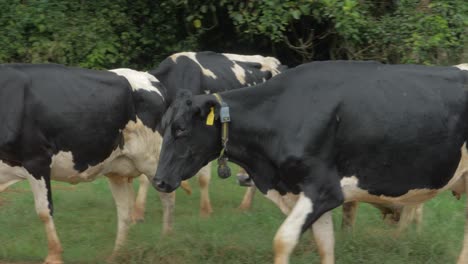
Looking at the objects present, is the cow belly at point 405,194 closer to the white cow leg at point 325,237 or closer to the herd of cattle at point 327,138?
the herd of cattle at point 327,138

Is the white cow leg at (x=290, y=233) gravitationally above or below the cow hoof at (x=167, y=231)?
above

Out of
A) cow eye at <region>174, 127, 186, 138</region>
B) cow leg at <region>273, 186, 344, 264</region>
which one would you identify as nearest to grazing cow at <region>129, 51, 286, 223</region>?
cow eye at <region>174, 127, 186, 138</region>

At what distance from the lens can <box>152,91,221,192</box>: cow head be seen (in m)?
6.34

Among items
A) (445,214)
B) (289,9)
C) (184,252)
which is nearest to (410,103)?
(184,252)

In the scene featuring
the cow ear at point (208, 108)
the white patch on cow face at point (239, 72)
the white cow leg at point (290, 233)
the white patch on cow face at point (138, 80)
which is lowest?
the white patch on cow face at point (239, 72)

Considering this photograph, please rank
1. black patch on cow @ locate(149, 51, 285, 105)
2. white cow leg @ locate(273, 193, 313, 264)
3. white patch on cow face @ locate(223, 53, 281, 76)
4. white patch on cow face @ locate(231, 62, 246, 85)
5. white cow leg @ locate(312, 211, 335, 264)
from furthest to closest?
white patch on cow face @ locate(223, 53, 281, 76) < white patch on cow face @ locate(231, 62, 246, 85) < black patch on cow @ locate(149, 51, 285, 105) < white cow leg @ locate(312, 211, 335, 264) < white cow leg @ locate(273, 193, 313, 264)

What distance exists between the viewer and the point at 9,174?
26.3ft

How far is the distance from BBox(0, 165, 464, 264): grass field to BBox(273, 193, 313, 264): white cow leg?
1.12 metres

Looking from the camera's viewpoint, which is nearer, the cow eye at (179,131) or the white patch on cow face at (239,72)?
the cow eye at (179,131)

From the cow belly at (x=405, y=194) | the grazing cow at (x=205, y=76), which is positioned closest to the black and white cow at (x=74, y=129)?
the grazing cow at (x=205, y=76)

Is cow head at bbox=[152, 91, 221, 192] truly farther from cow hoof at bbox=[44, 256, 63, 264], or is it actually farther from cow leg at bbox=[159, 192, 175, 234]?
cow leg at bbox=[159, 192, 175, 234]

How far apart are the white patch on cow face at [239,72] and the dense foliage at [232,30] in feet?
7.16

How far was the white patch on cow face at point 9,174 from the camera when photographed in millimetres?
7934

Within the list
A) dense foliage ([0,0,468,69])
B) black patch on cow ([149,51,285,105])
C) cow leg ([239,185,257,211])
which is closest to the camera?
cow leg ([239,185,257,211])
